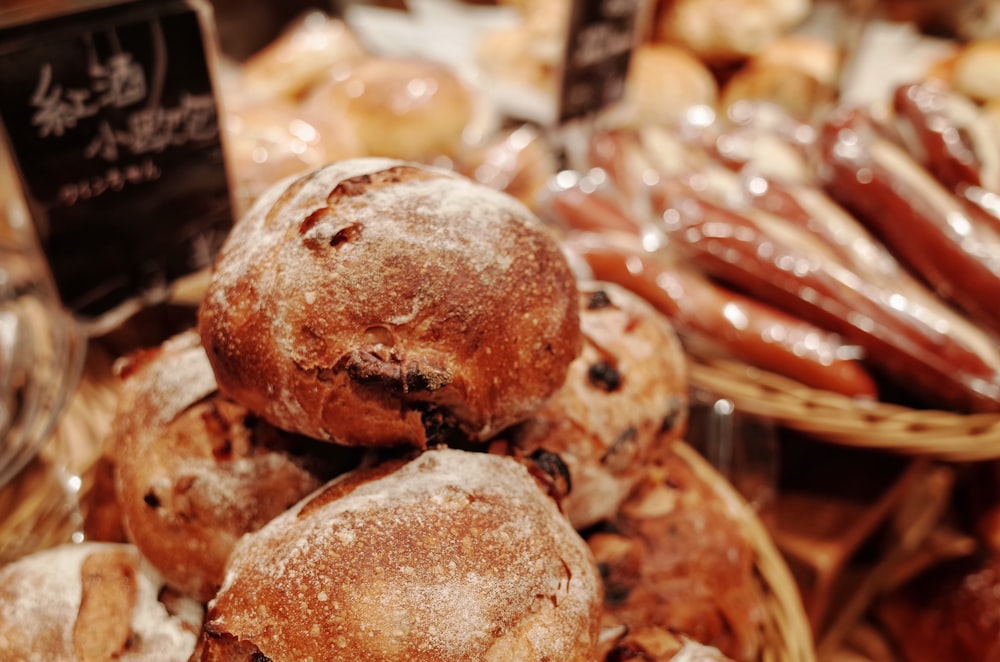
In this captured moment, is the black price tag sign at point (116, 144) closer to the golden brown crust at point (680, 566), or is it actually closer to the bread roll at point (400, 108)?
the bread roll at point (400, 108)

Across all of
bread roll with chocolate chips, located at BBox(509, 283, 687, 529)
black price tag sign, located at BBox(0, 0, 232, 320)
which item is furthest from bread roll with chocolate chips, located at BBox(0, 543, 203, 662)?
black price tag sign, located at BBox(0, 0, 232, 320)

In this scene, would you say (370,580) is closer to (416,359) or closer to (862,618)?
(416,359)

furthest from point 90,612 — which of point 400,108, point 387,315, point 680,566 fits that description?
point 400,108

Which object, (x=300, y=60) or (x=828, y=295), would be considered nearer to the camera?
(x=828, y=295)

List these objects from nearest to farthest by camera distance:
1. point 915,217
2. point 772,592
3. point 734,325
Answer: point 772,592, point 734,325, point 915,217

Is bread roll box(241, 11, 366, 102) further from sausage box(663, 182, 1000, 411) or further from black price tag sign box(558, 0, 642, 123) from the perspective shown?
sausage box(663, 182, 1000, 411)

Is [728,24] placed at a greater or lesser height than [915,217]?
greater

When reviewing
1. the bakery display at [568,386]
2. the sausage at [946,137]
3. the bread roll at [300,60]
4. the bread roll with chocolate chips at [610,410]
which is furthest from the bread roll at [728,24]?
the bread roll with chocolate chips at [610,410]

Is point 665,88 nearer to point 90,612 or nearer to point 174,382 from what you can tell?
point 174,382
